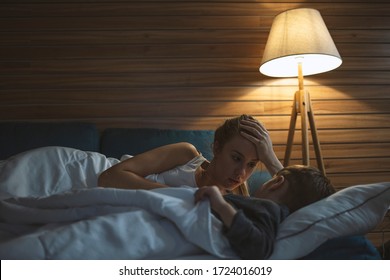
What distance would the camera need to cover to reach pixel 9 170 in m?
1.52

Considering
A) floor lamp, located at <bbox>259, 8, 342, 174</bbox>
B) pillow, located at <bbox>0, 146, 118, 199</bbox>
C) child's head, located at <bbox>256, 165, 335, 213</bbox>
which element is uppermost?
floor lamp, located at <bbox>259, 8, 342, 174</bbox>

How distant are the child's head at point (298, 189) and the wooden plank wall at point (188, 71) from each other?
130 cm

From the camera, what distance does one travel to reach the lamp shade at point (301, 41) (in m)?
2.04

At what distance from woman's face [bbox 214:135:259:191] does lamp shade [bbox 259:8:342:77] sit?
31.4 inches

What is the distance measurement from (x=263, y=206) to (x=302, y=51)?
125cm

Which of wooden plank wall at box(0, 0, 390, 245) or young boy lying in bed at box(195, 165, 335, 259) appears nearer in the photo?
young boy lying in bed at box(195, 165, 335, 259)

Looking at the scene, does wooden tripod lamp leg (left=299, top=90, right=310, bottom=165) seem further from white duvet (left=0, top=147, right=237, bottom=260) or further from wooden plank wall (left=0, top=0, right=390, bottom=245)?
white duvet (left=0, top=147, right=237, bottom=260)

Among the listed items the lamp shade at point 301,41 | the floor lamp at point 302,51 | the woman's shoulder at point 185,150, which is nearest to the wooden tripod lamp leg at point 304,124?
the floor lamp at point 302,51

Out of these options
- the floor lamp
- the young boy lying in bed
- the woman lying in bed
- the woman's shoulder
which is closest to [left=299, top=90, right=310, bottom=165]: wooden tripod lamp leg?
the floor lamp

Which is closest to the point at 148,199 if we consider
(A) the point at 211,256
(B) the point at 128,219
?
(B) the point at 128,219

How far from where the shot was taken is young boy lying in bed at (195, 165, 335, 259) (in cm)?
88

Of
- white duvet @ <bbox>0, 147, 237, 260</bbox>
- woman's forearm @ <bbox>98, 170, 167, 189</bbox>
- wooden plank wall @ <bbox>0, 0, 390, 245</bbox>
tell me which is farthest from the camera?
wooden plank wall @ <bbox>0, 0, 390, 245</bbox>

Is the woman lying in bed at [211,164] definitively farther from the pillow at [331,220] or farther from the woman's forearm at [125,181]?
the pillow at [331,220]

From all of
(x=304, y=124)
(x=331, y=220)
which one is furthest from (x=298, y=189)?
(x=304, y=124)
